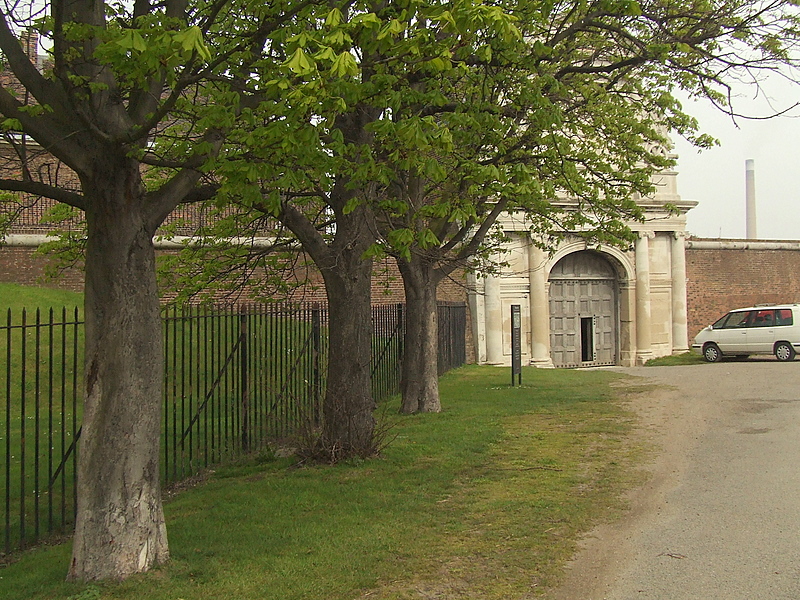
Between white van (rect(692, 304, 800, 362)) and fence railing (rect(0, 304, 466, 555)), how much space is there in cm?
1297

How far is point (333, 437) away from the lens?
9.21 metres

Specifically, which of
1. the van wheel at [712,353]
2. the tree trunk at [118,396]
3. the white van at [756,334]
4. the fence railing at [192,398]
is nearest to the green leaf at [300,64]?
the tree trunk at [118,396]

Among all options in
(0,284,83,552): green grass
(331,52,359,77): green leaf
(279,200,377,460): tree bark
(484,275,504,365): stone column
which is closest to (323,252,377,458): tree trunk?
(279,200,377,460): tree bark

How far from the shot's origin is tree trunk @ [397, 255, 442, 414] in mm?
13578

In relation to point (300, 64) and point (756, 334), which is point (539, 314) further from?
point (300, 64)

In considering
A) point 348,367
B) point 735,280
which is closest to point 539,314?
point 735,280

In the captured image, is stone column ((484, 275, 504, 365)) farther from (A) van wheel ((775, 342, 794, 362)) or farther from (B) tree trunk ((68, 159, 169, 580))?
(B) tree trunk ((68, 159, 169, 580))

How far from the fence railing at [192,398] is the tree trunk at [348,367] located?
38 cm

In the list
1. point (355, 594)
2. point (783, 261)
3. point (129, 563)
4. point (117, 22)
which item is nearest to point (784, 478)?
point (355, 594)

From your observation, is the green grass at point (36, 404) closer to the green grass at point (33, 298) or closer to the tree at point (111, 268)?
the green grass at point (33, 298)

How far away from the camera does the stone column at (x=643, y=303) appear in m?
27.3

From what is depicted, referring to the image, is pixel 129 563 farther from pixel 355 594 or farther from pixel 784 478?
pixel 784 478

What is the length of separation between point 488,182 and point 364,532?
151 inches

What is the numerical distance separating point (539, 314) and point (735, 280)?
9.22m
